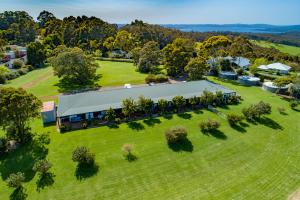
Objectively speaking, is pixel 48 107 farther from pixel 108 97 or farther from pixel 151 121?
pixel 151 121

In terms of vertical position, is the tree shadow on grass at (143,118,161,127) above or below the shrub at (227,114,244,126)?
below

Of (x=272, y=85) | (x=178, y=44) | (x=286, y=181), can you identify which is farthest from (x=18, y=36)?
(x=286, y=181)

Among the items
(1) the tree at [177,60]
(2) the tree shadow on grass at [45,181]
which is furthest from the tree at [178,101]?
(2) the tree shadow on grass at [45,181]

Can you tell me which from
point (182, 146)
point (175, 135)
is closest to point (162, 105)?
point (175, 135)

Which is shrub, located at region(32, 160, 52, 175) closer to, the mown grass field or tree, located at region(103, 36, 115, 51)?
the mown grass field

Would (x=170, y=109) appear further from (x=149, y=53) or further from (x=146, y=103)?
(x=149, y=53)

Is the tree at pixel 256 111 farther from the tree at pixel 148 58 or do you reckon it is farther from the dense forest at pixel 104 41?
the tree at pixel 148 58

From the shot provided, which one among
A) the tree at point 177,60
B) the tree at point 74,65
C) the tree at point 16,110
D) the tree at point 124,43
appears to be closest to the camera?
the tree at point 16,110

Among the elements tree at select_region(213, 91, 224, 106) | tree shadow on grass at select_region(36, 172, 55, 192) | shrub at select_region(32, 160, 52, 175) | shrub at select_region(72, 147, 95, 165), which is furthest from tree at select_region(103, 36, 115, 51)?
tree shadow on grass at select_region(36, 172, 55, 192)
